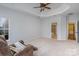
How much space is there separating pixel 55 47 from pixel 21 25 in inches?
22.7

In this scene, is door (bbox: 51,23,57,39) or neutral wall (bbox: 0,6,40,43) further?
door (bbox: 51,23,57,39)

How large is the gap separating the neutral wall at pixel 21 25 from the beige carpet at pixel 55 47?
0.40 ft

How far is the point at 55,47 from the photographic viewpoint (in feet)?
6.62

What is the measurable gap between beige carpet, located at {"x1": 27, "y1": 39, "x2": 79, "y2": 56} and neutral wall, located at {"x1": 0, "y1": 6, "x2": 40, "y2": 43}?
121mm

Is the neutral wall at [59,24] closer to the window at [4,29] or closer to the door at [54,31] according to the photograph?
the door at [54,31]

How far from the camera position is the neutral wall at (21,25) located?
1.95m

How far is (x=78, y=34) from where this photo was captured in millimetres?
2023

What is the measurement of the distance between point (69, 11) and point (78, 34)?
0.35 metres

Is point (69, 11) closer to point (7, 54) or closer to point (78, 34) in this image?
point (78, 34)

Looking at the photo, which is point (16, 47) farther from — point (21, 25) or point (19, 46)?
point (21, 25)

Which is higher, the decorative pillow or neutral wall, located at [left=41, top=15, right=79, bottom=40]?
neutral wall, located at [left=41, top=15, right=79, bottom=40]

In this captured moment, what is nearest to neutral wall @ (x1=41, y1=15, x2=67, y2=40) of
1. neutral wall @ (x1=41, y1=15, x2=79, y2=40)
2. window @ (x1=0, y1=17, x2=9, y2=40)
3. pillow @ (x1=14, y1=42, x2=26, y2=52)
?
neutral wall @ (x1=41, y1=15, x2=79, y2=40)

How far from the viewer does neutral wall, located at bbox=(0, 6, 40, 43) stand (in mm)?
1955

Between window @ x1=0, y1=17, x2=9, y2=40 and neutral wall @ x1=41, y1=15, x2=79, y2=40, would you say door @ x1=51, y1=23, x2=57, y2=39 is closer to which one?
neutral wall @ x1=41, y1=15, x2=79, y2=40
